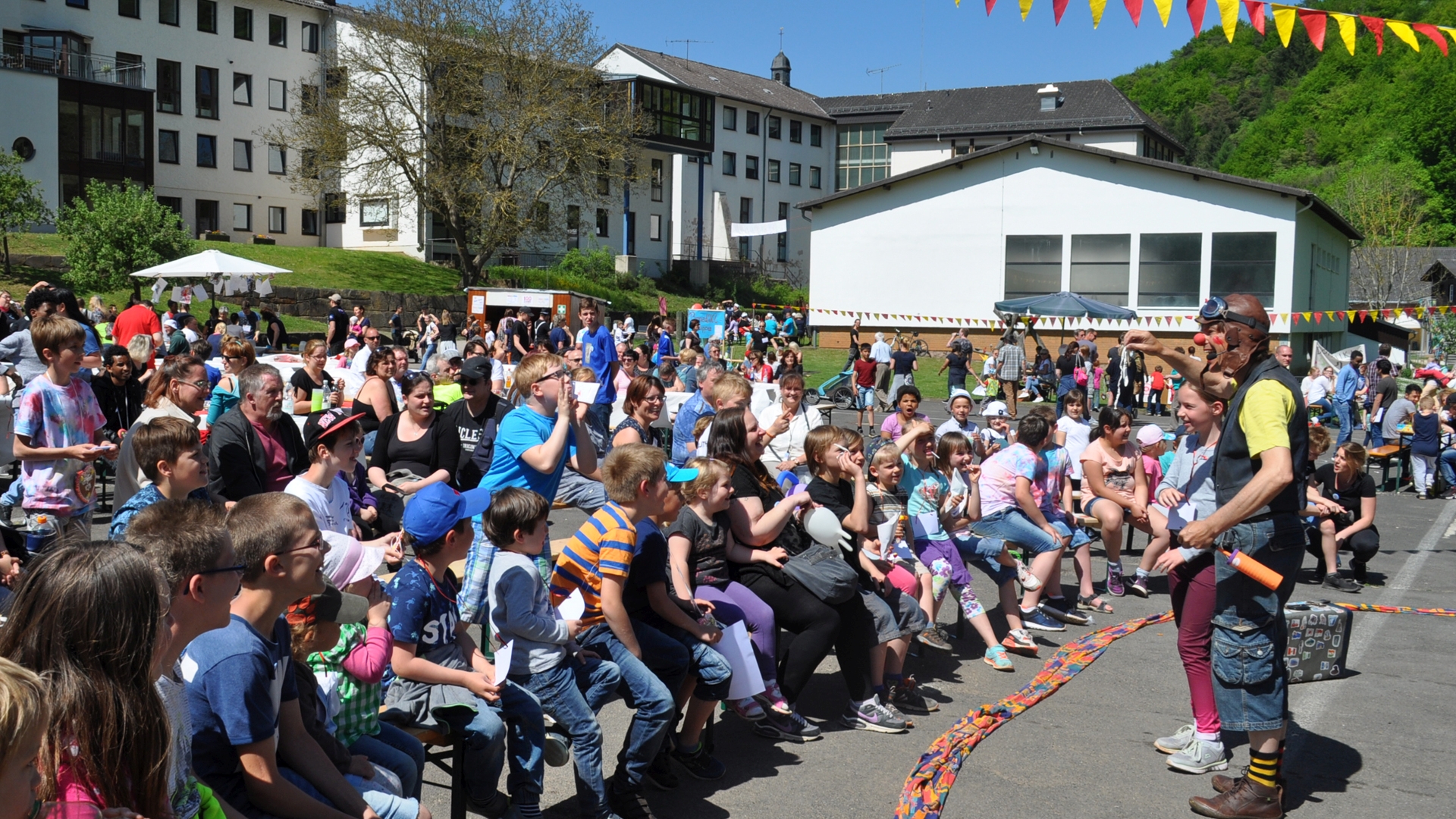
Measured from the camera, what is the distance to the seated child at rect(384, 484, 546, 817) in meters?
4.19

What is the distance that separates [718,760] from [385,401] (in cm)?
503

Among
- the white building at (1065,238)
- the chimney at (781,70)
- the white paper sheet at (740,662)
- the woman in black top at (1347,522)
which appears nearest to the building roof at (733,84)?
the chimney at (781,70)

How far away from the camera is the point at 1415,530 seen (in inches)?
519

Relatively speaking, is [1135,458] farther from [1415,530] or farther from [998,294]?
[998,294]

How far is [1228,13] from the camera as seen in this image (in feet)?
25.1

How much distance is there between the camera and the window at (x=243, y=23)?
5241 cm

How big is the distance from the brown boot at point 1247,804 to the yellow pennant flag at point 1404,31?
18.6ft

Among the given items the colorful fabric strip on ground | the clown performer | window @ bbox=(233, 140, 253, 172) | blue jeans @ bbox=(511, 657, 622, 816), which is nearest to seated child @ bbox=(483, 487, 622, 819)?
blue jeans @ bbox=(511, 657, 622, 816)

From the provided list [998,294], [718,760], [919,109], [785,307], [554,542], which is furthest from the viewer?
[919,109]

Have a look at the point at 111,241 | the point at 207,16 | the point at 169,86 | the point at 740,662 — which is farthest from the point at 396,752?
the point at 207,16

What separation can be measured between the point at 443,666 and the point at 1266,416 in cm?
→ 354

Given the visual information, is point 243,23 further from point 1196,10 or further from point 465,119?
point 1196,10

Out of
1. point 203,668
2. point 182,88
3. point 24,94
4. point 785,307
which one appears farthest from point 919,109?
point 203,668

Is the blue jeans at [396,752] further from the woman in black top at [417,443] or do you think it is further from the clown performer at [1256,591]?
the woman in black top at [417,443]
